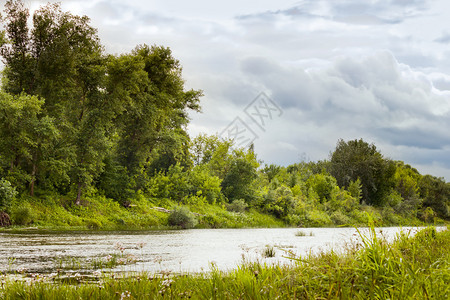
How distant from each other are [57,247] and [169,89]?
28.3 m

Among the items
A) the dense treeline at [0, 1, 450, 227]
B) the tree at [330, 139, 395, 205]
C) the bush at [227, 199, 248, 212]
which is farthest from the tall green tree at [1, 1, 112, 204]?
the tree at [330, 139, 395, 205]

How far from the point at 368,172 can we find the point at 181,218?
60693 mm

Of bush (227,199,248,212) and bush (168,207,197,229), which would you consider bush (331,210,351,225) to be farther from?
bush (168,207,197,229)

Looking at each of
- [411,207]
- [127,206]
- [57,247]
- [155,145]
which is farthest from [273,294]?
[411,207]

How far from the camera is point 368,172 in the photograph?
8338 centimetres

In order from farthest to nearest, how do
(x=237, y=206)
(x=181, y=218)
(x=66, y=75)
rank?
(x=237, y=206)
(x=181, y=218)
(x=66, y=75)

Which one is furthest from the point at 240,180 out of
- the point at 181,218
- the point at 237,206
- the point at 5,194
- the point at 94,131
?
the point at 5,194

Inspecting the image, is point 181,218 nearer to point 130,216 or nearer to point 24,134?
point 130,216

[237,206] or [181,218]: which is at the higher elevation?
[237,206]

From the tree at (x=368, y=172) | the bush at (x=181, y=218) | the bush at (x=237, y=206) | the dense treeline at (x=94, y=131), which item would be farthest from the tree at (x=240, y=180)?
the tree at (x=368, y=172)

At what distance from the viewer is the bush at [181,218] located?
111 feet

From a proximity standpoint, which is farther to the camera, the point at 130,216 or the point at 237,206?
the point at 237,206

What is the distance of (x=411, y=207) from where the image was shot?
249ft

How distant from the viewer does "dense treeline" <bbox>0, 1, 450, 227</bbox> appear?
1019 inches
